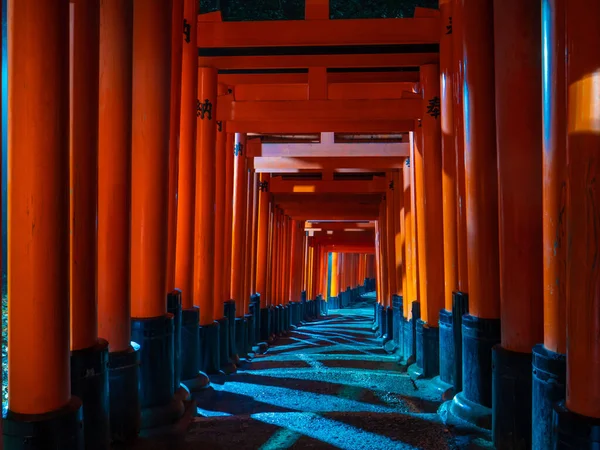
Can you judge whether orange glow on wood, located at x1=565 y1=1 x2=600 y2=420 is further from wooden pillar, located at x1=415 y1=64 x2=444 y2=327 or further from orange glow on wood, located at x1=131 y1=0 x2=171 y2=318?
wooden pillar, located at x1=415 y1=64 x2=444 y2=327

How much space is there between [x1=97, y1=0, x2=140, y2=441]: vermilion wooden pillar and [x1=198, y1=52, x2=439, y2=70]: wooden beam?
3.14m

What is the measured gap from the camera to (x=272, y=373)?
748cm

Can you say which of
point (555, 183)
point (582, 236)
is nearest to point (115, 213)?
point (555, 183)

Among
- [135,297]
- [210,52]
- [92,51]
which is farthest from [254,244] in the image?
[92,51]

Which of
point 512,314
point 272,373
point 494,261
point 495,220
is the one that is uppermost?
point 495,220

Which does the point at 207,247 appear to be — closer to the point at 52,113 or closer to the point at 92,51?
the point at 92,51

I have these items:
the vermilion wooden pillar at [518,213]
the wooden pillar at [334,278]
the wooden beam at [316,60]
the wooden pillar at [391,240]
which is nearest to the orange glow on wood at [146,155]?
the vermilion wooden pillar at [518,213]

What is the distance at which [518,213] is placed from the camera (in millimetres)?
3482

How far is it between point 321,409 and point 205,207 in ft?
8.26

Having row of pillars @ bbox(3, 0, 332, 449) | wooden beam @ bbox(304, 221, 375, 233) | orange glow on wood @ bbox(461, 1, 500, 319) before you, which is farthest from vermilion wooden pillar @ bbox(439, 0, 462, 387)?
wooden beam @ bbox(304, 221, 375, 233)

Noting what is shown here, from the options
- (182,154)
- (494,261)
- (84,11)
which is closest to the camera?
(84,11)

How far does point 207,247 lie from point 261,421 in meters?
2.75

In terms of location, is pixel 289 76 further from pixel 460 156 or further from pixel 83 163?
pixel 83 163

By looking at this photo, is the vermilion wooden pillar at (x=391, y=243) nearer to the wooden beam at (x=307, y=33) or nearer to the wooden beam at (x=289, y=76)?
the wooden beam at (x=289, y=76)
